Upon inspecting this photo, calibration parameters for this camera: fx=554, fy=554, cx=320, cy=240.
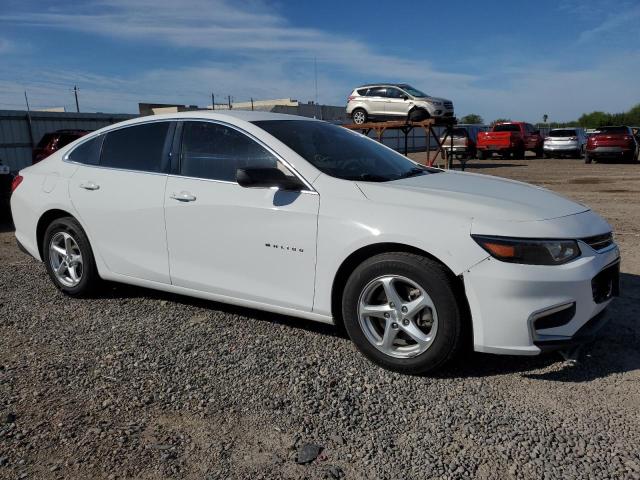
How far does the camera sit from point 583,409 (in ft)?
9.52

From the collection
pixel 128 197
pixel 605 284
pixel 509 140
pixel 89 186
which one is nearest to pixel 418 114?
pixel 509 140

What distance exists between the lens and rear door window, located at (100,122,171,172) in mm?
4301

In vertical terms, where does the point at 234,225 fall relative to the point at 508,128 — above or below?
above

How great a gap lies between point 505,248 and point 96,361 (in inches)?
103

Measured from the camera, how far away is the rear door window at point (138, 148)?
4301 millimetres

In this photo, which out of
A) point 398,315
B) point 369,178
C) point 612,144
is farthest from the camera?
point 612,144

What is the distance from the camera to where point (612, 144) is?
73.7 feet

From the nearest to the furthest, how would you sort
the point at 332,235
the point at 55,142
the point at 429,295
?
the point at 429,295
the point at 332,235
the point at 55,142

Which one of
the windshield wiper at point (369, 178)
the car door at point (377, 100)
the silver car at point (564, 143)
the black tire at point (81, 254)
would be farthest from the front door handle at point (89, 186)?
the silver car at point (564, 143)

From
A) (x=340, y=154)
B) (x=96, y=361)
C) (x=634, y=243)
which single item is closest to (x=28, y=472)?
(x=96, y=361)

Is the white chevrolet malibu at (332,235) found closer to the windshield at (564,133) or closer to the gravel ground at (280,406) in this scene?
the gravel ground at (280,406)

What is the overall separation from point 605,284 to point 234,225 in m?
2.36

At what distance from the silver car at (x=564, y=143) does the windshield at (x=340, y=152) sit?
25.4 meters

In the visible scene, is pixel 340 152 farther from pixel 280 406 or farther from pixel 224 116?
pixel 280 406
